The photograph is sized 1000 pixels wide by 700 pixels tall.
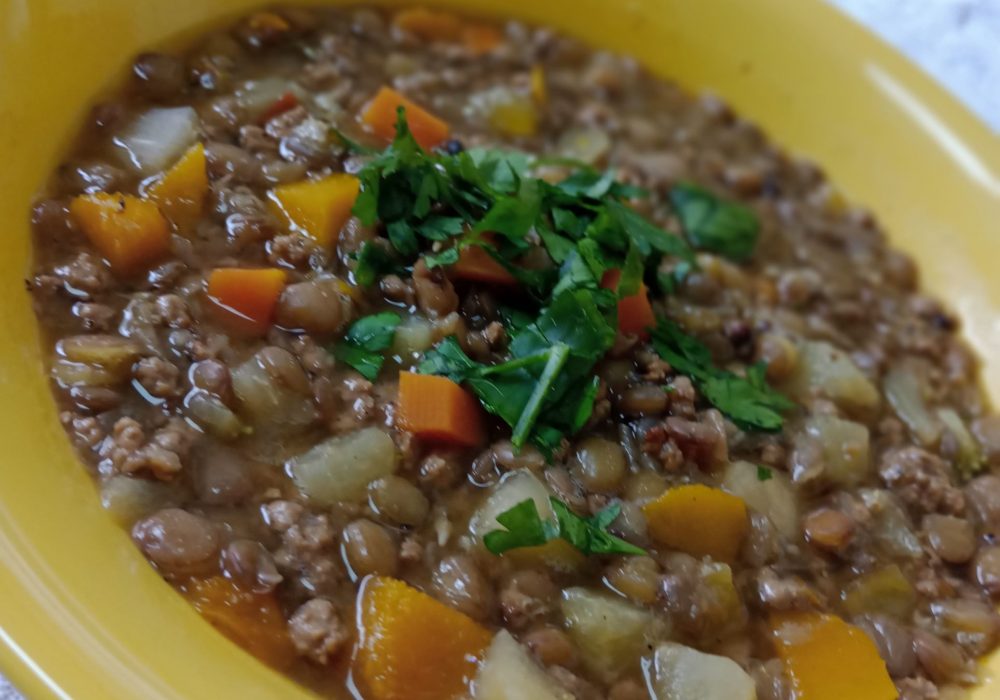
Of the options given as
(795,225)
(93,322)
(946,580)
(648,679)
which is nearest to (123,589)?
(93,322)

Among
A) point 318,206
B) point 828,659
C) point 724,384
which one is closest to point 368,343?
point 318,206

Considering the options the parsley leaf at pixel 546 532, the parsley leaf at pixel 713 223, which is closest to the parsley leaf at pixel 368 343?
the parsley leaf at pixel 546 532

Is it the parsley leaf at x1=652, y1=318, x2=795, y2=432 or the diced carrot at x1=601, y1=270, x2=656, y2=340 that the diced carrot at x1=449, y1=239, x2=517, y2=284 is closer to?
the diced carrot at x1=601, y1=270, x2=656, y2=340

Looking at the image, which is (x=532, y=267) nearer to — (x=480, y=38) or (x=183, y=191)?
(x=183, y=191)

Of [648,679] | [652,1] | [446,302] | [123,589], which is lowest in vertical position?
[123,589]

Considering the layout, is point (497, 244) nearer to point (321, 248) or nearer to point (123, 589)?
point (321, 248)

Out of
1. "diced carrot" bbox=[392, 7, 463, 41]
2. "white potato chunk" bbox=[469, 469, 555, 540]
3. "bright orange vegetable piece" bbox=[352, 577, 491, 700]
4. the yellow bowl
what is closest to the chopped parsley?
"white potato chunk" bbox=[469, 469, 555, 540]
